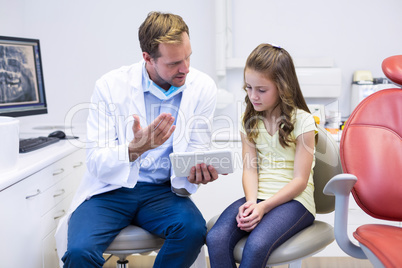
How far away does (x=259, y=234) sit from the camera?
130cm

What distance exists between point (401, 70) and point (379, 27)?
4.67ft

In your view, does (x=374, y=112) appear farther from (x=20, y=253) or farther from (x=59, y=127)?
(x=59, y=127)

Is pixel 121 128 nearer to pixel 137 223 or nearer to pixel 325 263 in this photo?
pixel 137 223

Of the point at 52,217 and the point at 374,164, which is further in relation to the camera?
the point at 52,217

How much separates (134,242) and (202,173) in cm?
34

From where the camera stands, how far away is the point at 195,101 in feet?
5.68

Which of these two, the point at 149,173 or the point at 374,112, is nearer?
the point at 374,112

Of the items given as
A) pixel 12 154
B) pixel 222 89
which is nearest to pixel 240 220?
pixel 12 154

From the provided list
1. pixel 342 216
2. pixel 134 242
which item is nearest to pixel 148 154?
pixel 134 242

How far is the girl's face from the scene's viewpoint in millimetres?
1495

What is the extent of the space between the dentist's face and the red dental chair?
0.64m

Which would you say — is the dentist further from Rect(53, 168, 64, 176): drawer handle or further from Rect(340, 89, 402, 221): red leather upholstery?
Rect(340, 89, 402, 221): red leather upholstery

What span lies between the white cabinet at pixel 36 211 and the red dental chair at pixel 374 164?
3.53ft

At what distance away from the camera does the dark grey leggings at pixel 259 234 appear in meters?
1.27
